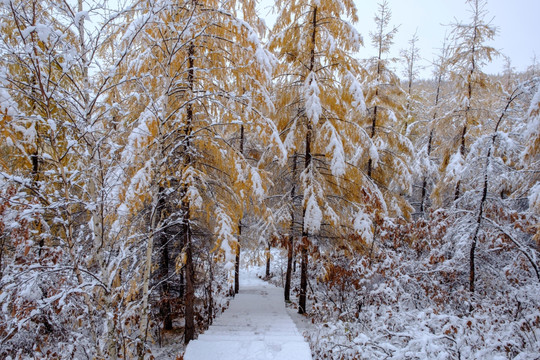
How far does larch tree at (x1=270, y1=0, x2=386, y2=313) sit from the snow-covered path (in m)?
1.83

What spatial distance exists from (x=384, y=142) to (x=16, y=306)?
11870 millimetres

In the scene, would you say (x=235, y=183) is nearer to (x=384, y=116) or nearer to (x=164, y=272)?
(x=164, y=272)

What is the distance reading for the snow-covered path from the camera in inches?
202

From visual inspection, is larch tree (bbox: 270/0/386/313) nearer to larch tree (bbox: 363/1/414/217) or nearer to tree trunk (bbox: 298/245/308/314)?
tree trunk (bbox: 298/245/308/314)

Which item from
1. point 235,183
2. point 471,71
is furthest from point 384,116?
point 235,183

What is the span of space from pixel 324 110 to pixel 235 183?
4180mm

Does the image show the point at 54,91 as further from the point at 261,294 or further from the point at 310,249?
the point at 261,294

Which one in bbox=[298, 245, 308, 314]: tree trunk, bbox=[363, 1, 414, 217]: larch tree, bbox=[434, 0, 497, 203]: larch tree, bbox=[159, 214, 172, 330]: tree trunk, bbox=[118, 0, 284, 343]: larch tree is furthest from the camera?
bbox=[363, 1, 414, 217]: larch tree

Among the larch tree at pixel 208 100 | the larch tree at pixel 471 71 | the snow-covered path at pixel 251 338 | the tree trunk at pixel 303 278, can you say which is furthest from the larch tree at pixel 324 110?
the larch tree at pixel 471 71

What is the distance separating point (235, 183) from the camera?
18.7 feet

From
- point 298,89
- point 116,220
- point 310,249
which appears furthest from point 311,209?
point 116,220

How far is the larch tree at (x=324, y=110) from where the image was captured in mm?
7488

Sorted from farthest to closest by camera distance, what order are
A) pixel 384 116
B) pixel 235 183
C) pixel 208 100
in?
pixel 384 116 → pixel 208 100 → pixel 235 183

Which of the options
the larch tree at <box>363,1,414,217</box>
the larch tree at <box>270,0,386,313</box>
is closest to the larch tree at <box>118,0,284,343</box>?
the larch tree at <box>270,0,386,313</box>
